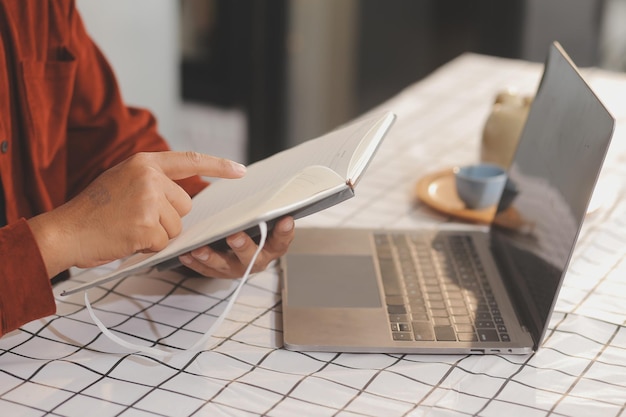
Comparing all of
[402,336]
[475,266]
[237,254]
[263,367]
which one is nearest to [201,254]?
[237,254]

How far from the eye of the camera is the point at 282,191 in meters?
0.91

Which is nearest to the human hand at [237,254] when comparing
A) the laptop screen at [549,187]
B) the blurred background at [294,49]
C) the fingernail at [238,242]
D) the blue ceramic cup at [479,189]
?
the fingernail at [238,242]

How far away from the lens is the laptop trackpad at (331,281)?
108cm

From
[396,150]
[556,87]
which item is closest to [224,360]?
[556,87]

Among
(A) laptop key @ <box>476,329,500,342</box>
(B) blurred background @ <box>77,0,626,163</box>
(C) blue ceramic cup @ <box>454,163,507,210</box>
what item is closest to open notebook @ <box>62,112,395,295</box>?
(A) laptop key @ <box>476,329,500,342</box>

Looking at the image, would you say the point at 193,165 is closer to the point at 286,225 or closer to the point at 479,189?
the point at 286,225

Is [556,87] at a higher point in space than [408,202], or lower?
higher

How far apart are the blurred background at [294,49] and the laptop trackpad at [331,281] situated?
138 centimetres

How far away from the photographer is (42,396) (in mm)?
891

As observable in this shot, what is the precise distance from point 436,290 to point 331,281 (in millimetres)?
145

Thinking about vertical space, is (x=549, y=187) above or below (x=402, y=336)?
above

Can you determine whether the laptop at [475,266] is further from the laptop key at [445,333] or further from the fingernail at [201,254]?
the fingernail at [201,254]

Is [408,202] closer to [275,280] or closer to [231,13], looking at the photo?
[275,280]

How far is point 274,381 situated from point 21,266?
0.32 metres
